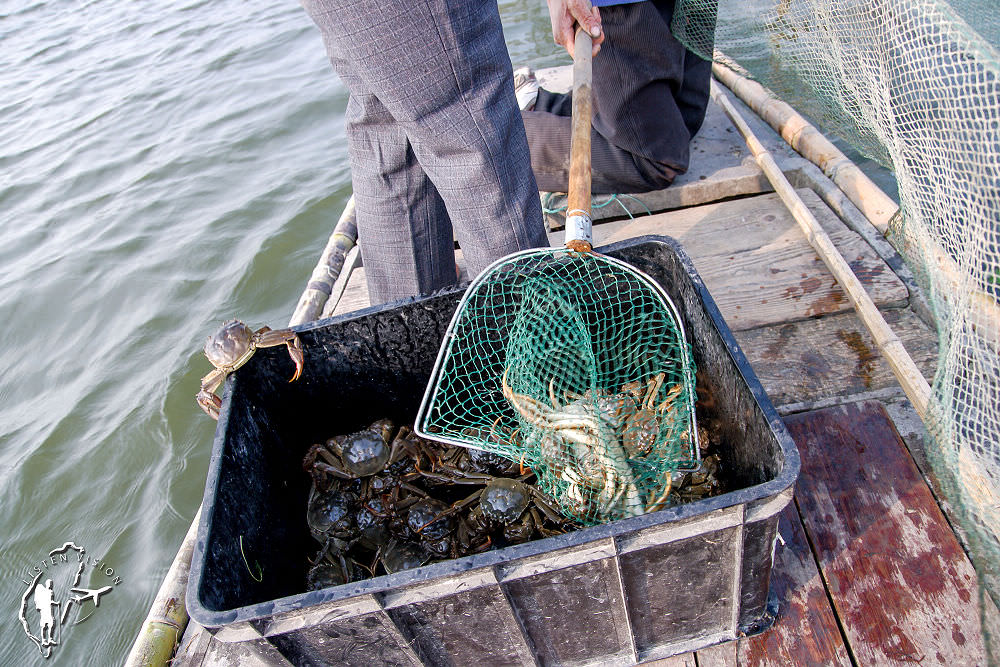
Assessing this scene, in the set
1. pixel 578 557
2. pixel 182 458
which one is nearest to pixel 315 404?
pixel 578 557

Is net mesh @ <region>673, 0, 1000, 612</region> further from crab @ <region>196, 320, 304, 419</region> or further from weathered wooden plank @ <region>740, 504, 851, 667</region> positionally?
crab @ <region>196, 320, 304, 419</region>

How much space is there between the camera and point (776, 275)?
8.18 feet

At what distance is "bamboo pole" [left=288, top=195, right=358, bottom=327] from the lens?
9.58 feet

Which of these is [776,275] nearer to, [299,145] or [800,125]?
[800,125]

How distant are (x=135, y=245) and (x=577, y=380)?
172 inches

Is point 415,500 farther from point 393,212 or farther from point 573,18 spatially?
point 573,18

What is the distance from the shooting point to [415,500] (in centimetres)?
207

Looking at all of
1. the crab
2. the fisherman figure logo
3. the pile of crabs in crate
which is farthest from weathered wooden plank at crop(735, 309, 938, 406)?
the fisherman figure logo

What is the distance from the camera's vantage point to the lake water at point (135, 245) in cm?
320

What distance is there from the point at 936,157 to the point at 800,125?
1837 mm

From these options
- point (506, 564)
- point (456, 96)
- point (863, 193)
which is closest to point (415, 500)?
point (506, 564)

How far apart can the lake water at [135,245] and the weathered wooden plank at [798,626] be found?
2571mm

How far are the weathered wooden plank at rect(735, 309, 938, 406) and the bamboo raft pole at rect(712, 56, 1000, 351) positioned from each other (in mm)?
283

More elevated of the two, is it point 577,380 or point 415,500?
point 577,380
